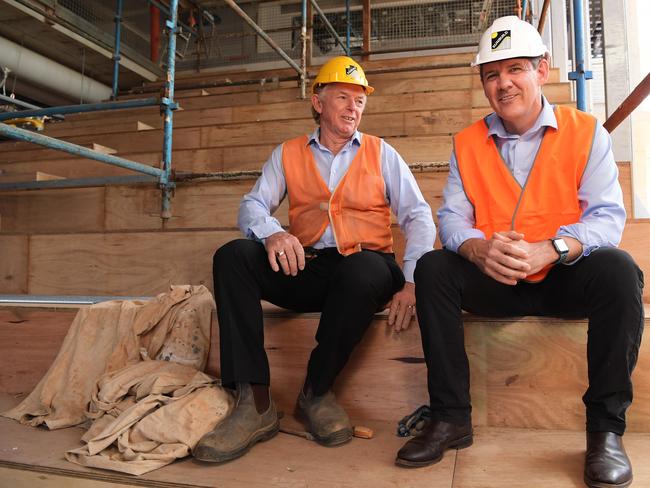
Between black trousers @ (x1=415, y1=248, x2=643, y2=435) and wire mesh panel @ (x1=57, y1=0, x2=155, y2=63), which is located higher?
wire mesh panel @ (x1=57, y1=0, x2=155, y2=63)

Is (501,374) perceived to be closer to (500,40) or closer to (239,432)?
(239,432)

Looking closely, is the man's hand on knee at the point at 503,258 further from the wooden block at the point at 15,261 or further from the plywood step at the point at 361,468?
the wooden block at the point at 15,261

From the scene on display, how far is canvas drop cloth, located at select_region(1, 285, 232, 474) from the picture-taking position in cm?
146

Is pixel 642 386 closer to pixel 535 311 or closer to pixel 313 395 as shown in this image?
pixel 535 311

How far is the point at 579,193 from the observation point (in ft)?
5.08

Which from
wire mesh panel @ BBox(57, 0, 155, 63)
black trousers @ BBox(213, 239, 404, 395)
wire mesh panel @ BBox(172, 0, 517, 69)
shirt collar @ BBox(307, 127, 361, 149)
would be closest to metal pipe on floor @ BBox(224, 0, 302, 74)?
shirt collar @ BBox(307, 127, 361, 149)

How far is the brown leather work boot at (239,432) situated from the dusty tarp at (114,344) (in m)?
0.36

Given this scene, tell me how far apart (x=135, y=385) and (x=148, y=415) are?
22cm

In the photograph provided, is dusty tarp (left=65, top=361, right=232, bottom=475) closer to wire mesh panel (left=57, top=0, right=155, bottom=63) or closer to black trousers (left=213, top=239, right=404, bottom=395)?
black trousers (left=213, top=239, right=404, bottom=395)

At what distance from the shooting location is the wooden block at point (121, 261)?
2510 millimetres

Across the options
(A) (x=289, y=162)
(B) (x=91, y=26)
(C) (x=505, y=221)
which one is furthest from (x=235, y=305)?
(B) (x=91, y=26)

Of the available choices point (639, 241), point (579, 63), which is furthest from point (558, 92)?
point (639, 241)

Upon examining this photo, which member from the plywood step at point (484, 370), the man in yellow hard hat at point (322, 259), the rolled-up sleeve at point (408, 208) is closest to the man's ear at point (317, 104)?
the man in yellow hard hat at point (322, 259)

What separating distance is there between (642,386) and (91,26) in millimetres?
6797
